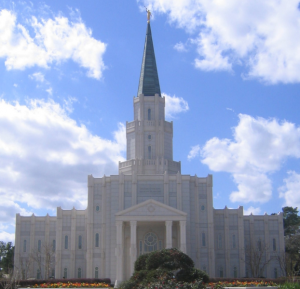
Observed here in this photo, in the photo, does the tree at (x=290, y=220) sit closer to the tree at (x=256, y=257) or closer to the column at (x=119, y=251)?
the tree at (x=256, y=257)

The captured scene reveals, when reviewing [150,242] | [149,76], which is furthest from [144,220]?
[149,76]

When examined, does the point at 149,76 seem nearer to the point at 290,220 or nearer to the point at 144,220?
the point at 144,220

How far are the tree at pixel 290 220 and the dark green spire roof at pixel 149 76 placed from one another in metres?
27.3

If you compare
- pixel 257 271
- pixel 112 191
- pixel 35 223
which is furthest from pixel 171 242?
pixel 35 223

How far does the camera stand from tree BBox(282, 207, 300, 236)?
72000 mm

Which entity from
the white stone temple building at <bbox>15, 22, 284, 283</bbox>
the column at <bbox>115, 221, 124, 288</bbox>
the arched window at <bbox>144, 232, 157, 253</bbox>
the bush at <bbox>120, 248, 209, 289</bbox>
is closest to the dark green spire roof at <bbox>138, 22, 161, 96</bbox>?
the white stone temple building at <bbox>15, 22, 284, 283</bbox>

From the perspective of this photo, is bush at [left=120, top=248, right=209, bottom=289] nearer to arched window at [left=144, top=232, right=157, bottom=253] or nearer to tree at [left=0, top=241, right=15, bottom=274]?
arched window at [left=144, top=232, right=157, bottom=253]

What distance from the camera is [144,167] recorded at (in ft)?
194

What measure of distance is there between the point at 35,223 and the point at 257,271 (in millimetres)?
26325

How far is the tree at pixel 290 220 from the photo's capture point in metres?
72.0

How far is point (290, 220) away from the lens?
7375cm

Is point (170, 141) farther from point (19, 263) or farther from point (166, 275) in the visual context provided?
point (166, 275)

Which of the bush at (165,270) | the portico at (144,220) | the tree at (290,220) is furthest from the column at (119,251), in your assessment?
the tree at (290,220)

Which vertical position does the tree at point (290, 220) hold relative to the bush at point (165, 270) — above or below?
above
